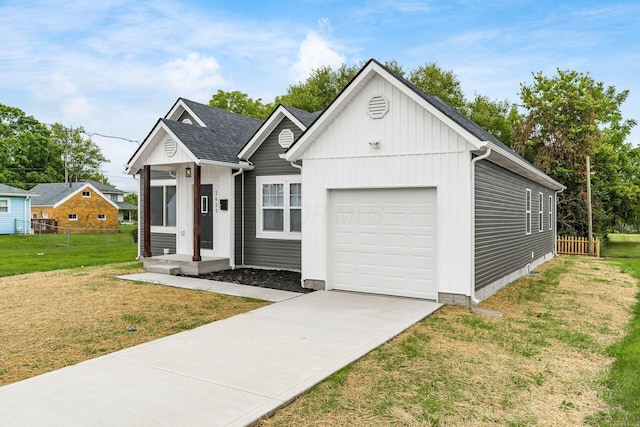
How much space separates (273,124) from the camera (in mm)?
12602

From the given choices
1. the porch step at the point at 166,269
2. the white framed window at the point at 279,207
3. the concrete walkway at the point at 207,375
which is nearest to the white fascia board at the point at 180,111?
the white framed window at the point at 279,207

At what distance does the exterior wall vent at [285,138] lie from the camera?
12500 millimetres

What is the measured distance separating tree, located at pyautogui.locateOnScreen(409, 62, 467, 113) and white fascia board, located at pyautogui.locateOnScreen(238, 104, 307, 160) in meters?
27.5

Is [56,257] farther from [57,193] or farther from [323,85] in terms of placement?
[323,85]

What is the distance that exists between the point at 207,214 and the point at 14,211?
26527 mm

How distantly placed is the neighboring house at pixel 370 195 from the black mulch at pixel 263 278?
0.40 meters

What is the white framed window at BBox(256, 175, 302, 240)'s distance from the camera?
12383 millimetres

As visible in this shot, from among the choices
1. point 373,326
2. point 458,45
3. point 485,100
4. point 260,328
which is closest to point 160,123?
point 260,328

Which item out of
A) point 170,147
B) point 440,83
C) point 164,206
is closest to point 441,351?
point 170,147

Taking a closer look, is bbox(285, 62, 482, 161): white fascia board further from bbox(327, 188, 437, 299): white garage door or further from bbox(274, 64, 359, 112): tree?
bbox(274, 64, 359, 112): tree

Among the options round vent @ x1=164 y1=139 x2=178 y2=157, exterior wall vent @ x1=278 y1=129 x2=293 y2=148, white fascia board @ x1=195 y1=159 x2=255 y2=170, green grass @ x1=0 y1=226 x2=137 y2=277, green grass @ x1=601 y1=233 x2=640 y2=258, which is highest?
exterior wall vent @ x1=278 y1=129 x2=293 y2=148

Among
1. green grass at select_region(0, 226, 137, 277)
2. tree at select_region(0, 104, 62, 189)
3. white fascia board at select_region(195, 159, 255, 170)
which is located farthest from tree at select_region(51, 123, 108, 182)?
white fascia board at select_region(195, 159, 255, 170)

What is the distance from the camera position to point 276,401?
4.04 metres

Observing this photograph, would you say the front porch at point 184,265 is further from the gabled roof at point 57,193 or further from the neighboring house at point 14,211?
the gabled roof at point 57,193
